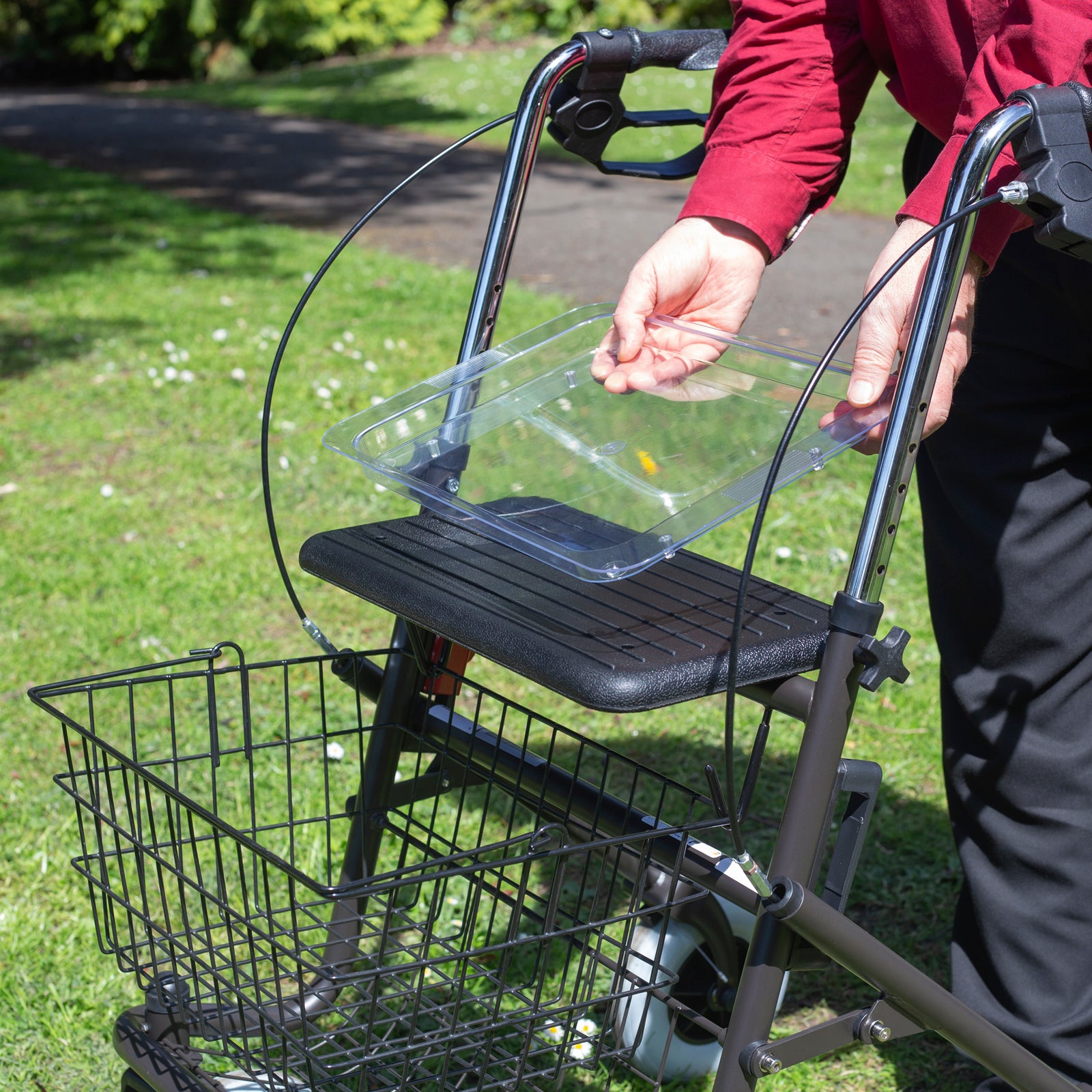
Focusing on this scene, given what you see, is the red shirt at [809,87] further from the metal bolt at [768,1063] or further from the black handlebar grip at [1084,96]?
the metal bolt at [768,1063]

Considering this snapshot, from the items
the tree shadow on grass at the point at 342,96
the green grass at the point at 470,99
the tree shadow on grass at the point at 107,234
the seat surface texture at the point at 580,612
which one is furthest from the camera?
the tree shadow on grass at the point at 342,96

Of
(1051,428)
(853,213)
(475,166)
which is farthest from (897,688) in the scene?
(475,166)

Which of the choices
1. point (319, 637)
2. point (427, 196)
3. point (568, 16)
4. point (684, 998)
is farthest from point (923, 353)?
point (568, 16)

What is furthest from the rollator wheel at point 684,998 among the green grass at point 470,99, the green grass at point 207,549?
the green grass at point 470,99

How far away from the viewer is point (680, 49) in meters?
1.62

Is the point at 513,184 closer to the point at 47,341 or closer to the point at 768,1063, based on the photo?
the point at 768,1063

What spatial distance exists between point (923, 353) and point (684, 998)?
1.08 meters

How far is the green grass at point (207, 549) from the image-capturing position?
6.61 ft

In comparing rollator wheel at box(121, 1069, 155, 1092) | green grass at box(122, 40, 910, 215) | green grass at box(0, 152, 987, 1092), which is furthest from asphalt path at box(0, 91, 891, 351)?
rollator wheel at box(121, 1069, 155, 1092)

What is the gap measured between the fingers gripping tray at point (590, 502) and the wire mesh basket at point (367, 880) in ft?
→ 0.50

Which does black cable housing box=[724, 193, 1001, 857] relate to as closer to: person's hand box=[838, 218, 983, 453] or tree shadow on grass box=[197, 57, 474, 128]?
person's hand box=[838, 218, 983, 453]

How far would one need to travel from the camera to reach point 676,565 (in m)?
1.43

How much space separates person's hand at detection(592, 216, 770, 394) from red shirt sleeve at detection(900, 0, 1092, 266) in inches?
11.3

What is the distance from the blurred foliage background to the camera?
16.7 m
